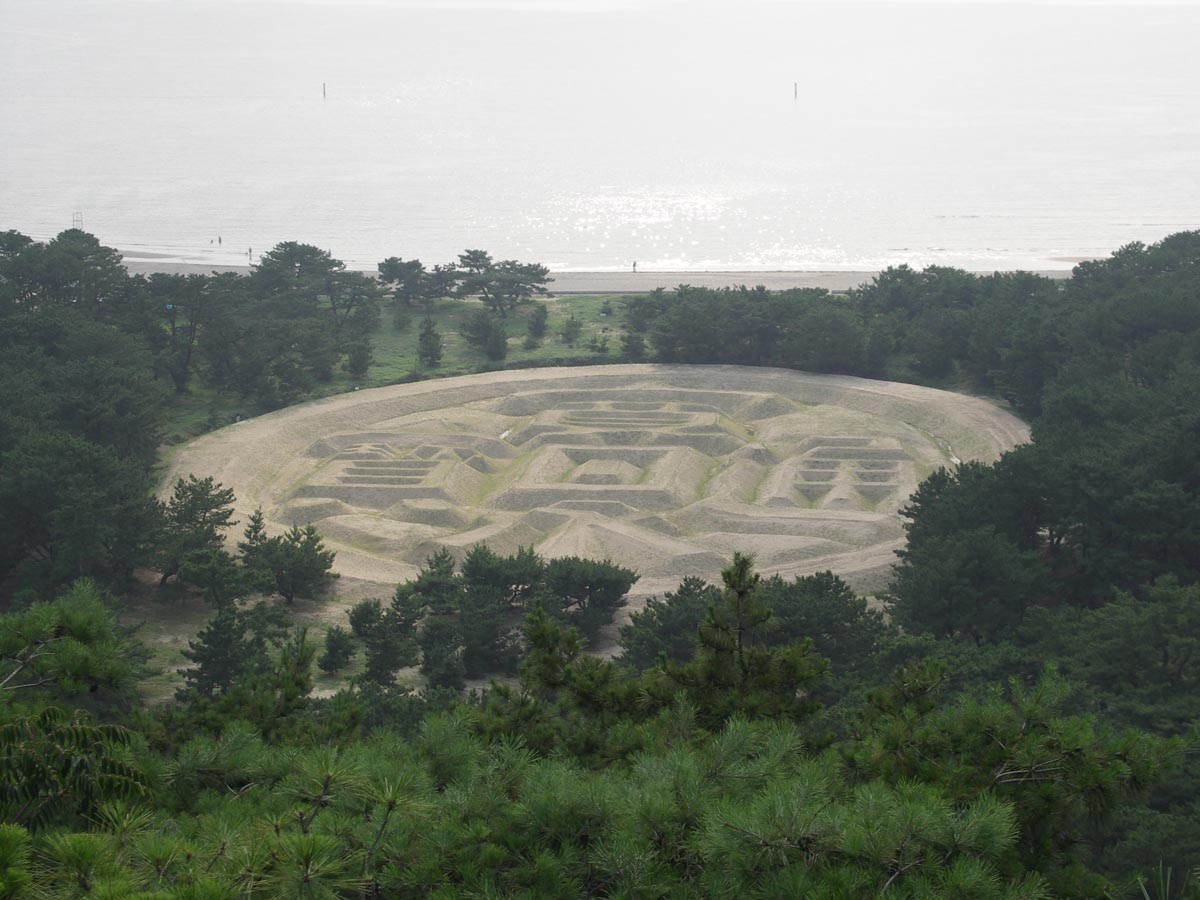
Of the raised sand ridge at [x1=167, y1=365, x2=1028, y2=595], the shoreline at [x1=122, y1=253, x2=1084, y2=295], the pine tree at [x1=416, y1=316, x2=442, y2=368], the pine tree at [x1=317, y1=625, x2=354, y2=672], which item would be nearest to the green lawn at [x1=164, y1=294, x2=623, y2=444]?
the pine tree at [x1=416, y1=316, x2=442, y2=368]

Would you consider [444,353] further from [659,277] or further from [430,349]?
[659,277]

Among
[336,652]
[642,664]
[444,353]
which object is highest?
[444,353]

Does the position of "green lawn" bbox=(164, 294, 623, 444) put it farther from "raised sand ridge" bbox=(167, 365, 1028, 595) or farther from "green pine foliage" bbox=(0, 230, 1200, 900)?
"raised sand ridge" bbox=(167, 365, 1028, 595)

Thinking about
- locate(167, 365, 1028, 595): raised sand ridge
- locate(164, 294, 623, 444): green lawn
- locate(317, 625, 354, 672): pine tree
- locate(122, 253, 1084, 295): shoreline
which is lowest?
locate(317, 625, 354, 672): pine tree

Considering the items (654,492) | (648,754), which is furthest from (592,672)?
(654,492)

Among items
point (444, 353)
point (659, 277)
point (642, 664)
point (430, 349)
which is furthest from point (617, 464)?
point (659, 277)

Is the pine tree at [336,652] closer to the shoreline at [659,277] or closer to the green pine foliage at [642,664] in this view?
the green pine foliage at [642,664]
